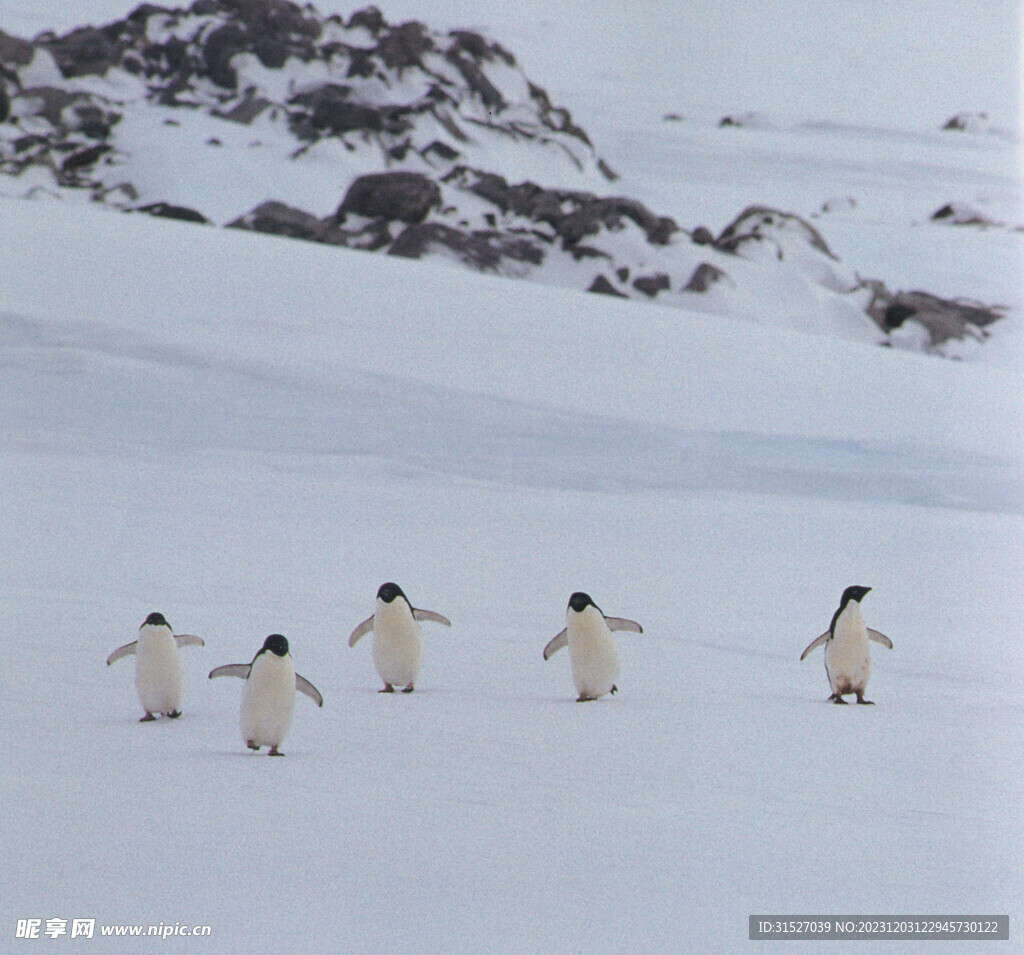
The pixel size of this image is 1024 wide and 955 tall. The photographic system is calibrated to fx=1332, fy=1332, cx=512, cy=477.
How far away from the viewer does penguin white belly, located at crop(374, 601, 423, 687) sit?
321 cm

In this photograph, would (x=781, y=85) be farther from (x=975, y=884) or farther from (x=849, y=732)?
(x=975, y=884)

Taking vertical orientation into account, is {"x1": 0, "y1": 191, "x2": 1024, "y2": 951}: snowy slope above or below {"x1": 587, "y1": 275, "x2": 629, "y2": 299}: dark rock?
below

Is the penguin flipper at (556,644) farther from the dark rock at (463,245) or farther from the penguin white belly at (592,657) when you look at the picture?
the dark rock at (463,245)

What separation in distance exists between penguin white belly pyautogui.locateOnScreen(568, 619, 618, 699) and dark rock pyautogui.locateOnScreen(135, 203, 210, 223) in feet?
16.5

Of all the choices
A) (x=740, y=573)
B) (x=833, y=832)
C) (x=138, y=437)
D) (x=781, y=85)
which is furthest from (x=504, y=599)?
(x=781, y=85)

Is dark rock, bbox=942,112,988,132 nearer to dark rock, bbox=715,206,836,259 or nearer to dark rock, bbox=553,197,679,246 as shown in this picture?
dark rock, bbox=715,206,836,259

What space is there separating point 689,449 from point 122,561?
243 centimetres

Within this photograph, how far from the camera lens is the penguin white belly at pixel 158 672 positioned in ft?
9.83

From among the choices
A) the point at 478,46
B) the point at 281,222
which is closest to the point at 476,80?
the point at 478,46

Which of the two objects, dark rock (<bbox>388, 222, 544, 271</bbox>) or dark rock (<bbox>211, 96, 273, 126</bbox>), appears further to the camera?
dark rock (<bbox>211, 96, 273, 126</bbox>)

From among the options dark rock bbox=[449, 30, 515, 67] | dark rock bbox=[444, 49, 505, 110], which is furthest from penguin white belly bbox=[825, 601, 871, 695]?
dark rock bbox=[444, 49, 505, 110]

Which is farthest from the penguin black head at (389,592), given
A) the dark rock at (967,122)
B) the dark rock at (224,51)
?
the dark rock at (224,51)

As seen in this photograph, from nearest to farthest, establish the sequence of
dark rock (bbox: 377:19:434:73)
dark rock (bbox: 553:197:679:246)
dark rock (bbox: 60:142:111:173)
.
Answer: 1. dark rock (bbox: 377:19:434:73)
2. dark rock (bbox: 553:197:679:246)
3. dark rock (bbox: 60:142:111:173)

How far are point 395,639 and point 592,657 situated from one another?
0.48 metres
